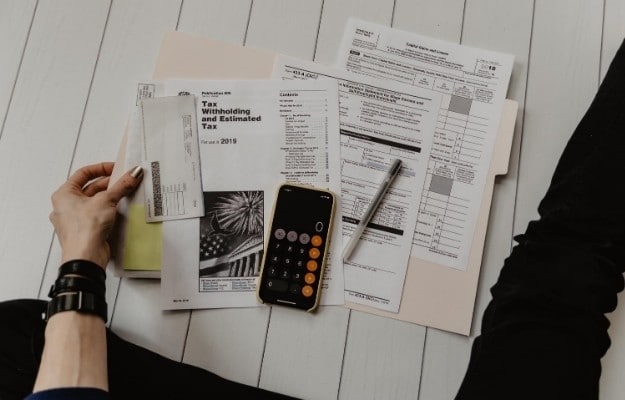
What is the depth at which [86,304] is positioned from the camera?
2.02 ft

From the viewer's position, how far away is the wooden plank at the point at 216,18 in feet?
2.55

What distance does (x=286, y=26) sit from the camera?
2.56 feet

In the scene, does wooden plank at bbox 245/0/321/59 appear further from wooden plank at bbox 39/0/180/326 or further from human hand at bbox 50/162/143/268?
human hand at bbox 50/162/143/268

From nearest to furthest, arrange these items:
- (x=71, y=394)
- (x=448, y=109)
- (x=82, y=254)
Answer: (x=71, y=394) < (x=82, y=254) < (x=448, y=109)

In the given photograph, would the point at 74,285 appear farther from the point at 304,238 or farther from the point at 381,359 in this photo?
the point at 381,359

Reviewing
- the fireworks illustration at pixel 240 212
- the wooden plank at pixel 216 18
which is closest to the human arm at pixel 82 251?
the fireworks illustration at pixel 240 212

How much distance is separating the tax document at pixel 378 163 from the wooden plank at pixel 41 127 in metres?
0.28

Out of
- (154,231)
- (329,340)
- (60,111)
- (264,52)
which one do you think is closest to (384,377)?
(329,340)

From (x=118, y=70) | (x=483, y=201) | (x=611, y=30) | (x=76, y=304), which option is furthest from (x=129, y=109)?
(x=611, y=30)

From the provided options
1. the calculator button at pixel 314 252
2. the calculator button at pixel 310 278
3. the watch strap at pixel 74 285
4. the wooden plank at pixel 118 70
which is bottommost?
the watch strap at pixel 74 285

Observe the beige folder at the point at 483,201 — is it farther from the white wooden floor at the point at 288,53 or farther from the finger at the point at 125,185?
the finger at the point at 125,185

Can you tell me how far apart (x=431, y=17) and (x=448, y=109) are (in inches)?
5.3

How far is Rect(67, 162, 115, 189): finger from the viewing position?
71 centimetres

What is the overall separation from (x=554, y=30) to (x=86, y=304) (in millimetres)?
696
